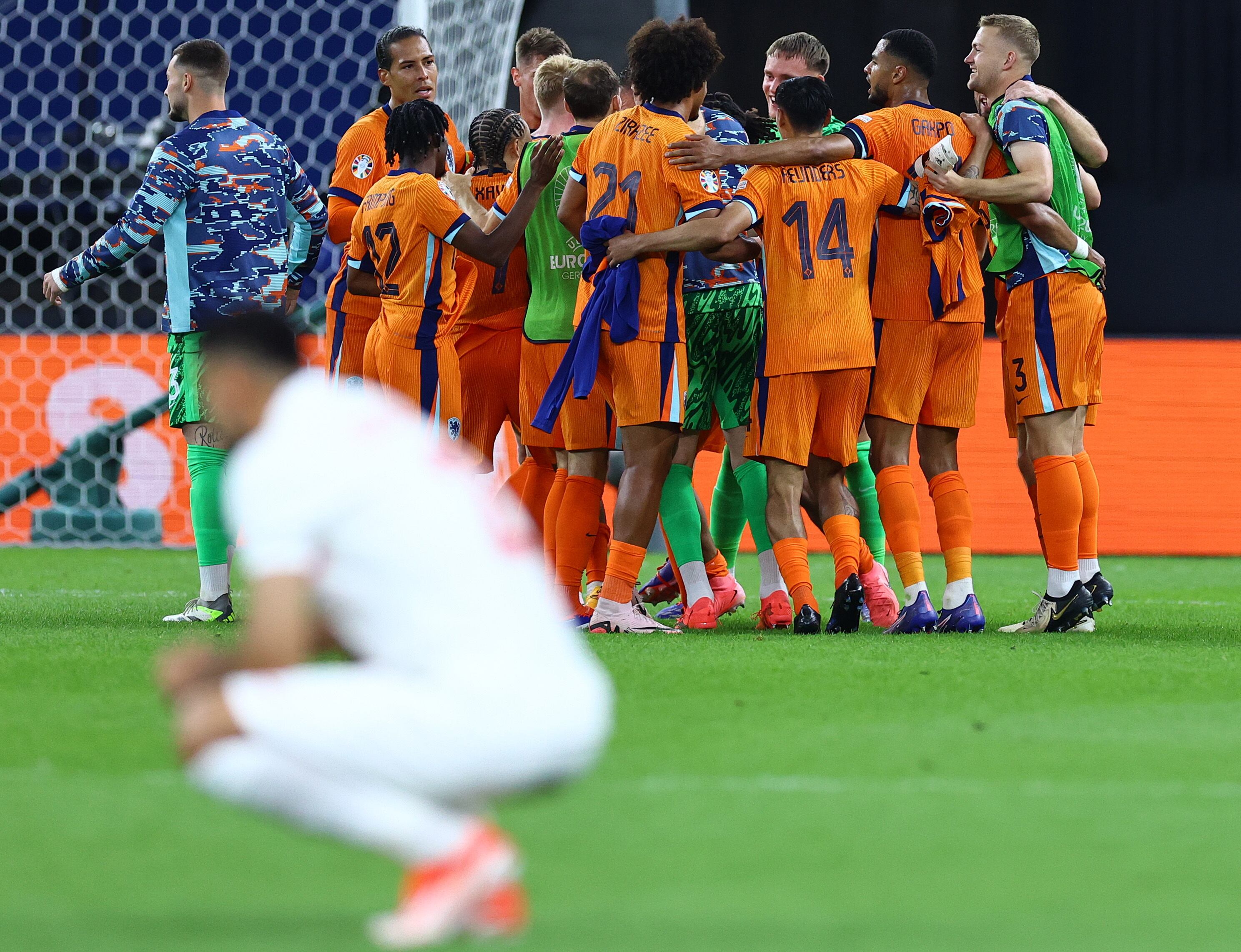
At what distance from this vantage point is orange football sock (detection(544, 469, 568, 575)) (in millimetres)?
6738

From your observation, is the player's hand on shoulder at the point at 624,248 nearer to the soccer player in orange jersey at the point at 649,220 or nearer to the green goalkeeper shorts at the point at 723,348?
the soccer player in orange jersey at the point at 649,220

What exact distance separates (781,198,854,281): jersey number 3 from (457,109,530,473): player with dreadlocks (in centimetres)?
135

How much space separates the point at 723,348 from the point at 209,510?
2.11m

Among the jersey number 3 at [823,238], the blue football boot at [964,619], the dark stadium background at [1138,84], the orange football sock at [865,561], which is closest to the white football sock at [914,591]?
the blue football boot at [964,619]

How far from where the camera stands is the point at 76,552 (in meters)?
10.5

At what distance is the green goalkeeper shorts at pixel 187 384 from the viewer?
675 cm

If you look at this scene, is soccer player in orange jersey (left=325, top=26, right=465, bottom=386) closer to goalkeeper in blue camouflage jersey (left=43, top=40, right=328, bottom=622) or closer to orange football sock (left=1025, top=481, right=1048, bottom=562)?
goalkeeper in blue camouflage jersey (left=43, top=40, right=328, bottom=622)

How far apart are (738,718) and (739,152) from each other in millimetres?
2576

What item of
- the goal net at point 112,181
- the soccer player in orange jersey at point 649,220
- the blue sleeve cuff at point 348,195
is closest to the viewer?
the soccer player in orange jersey at point 649,220

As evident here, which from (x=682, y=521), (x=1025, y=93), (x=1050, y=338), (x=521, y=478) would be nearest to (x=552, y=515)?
(x=682, y=521)

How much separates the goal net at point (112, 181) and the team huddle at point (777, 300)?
12.7 feet

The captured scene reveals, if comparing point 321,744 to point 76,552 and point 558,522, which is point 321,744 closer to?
point 558,522

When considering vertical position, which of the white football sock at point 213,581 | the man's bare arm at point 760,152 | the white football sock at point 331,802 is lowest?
the white football sock at point 213,581

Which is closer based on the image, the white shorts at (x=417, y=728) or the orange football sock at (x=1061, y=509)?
the white shorts at (x=417, y=728)
